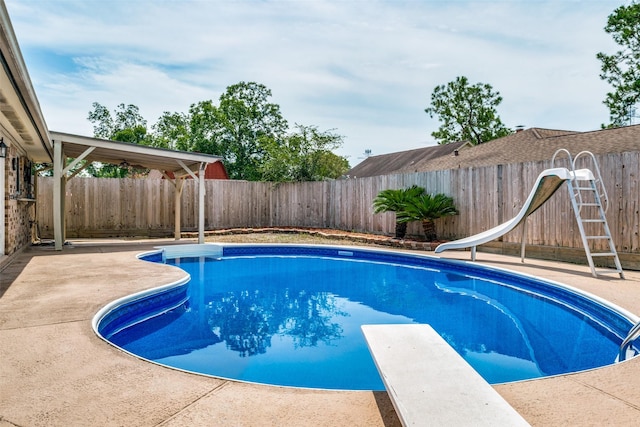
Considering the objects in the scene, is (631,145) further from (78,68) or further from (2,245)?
(78,68)

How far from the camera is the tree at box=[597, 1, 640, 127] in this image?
1992 cm

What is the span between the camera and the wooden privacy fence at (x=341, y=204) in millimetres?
6844

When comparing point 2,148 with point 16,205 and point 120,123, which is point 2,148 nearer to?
point 16,205

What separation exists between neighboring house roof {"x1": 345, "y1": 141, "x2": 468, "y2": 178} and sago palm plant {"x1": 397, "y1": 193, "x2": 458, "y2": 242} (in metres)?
14.0

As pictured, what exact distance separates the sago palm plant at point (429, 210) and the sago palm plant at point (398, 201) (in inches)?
8.8

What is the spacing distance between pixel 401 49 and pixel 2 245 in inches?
398

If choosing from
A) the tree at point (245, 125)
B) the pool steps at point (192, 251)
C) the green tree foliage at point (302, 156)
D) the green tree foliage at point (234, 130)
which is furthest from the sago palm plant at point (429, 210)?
the tree at point (245, 125)

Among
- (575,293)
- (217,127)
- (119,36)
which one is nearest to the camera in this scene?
(575,293)

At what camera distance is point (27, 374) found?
7.91 feet

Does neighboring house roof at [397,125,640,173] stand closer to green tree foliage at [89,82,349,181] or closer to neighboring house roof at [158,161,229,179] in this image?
green tree foliage at [89,82,349,181]

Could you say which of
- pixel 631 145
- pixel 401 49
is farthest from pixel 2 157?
pixel 631 145

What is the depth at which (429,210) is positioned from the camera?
9.78 metres

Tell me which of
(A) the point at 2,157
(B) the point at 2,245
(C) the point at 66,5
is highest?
(C) the point at 66,5

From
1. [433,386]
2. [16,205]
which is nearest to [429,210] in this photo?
[433,386]
